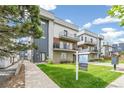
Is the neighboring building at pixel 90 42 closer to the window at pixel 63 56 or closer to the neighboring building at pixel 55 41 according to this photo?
the neighboring building at pixel 55 41

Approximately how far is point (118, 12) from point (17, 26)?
3680mm

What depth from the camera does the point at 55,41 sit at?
22266 millimetres

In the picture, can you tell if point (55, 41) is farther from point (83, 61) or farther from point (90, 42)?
point (83, 61)

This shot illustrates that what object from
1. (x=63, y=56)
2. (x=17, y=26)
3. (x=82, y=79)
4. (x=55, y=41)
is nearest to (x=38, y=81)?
(x=82, y=79)

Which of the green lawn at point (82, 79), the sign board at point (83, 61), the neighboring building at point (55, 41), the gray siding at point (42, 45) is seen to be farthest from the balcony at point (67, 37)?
the sign board at point (83, 61)

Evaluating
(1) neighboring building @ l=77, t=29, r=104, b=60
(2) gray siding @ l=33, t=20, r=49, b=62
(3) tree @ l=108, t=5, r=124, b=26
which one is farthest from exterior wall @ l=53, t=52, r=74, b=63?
(3) tree @ l=108, t=5, r=124, b=26

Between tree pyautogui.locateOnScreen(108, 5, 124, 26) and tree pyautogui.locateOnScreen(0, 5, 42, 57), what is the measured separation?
3127mm

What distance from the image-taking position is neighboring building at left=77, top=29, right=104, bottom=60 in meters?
30.0

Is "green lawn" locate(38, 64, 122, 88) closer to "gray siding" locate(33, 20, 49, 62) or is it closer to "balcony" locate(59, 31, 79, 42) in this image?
"gray siding" locate(33, 20, 49, 62)

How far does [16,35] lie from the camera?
8727 mm

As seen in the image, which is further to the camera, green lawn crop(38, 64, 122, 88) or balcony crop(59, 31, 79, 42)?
balcony crop(59, 31, 79, 42)
